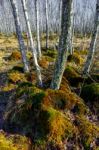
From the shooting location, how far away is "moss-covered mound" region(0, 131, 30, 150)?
5.29 metres

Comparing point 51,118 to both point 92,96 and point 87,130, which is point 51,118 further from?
point 92,96

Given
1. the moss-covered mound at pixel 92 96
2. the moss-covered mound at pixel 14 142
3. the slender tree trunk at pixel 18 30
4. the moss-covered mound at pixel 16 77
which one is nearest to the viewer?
the moss-covered mound at pixel 14 142

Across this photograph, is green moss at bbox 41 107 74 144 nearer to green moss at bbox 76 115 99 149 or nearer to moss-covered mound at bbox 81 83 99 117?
green moss at bbox 76 115 99 149

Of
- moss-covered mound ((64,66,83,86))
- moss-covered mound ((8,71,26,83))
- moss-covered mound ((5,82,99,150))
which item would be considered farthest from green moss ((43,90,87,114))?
moss-covered mound ((8,71,26,83))

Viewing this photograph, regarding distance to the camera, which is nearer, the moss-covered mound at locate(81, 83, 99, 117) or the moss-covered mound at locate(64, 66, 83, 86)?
the moss-covered mound at locate(81, 83, 99, 117)

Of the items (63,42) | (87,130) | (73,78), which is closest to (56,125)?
(87,130)

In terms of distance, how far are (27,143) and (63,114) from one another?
123 centimetres

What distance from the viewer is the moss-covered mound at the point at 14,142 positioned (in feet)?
17.3

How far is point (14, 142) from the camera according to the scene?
5559 millimetres

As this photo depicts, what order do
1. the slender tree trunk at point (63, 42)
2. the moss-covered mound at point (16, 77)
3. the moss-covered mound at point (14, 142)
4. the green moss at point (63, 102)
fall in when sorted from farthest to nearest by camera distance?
the moss-covered mound at point (16, 77), the green moss at point (63, 102), the slender tree trunk at point (63, 42), the moss-covered mound at point (14, 142)

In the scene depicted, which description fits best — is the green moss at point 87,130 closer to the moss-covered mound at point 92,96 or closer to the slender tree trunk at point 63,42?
the moss-covered mound at point 92,96

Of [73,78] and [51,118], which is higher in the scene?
[51,118]

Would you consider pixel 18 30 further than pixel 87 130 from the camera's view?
Yes

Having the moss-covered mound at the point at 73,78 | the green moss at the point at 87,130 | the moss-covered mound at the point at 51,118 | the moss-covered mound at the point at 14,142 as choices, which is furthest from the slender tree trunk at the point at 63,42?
the moss-covered mound at the point at 14,142
